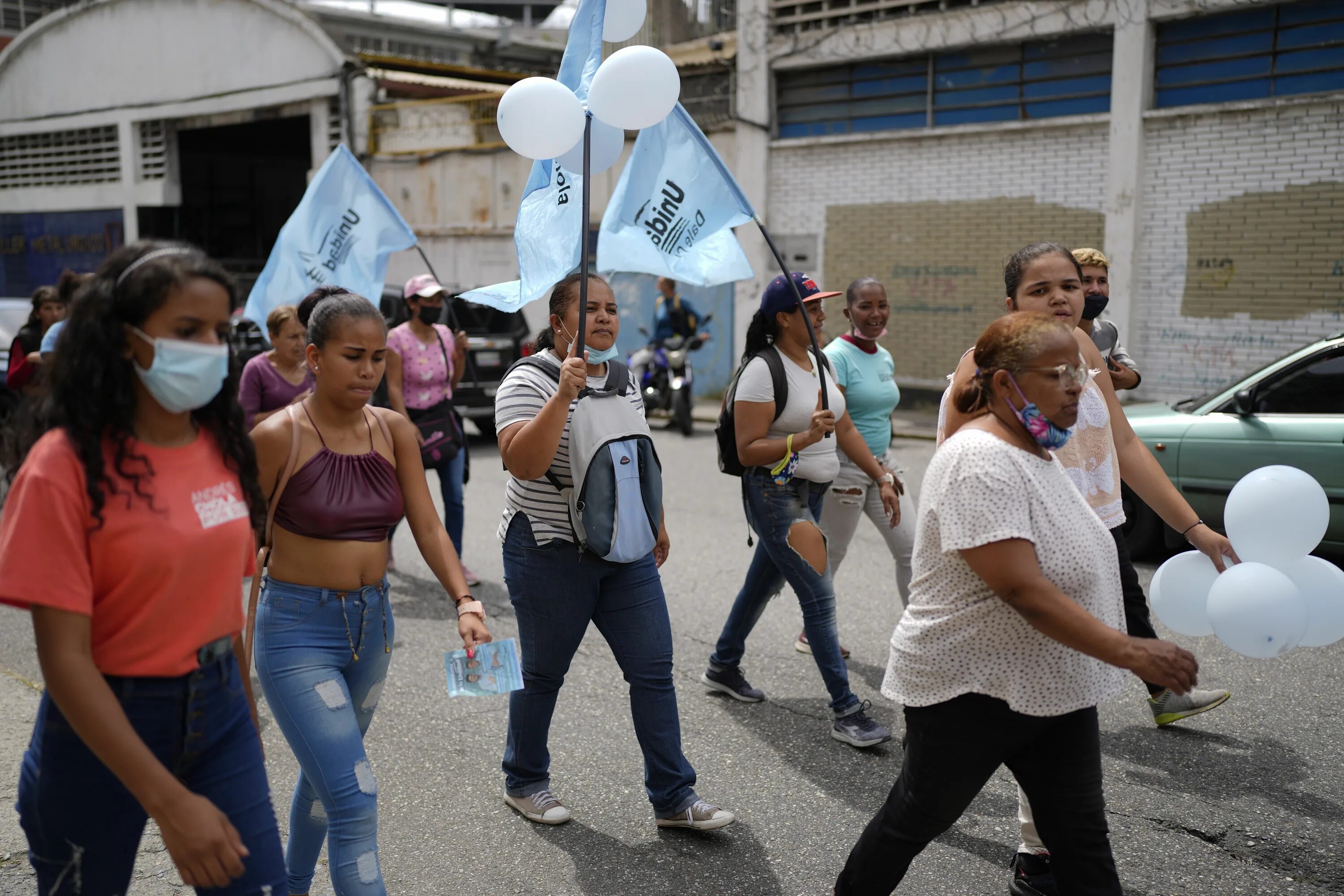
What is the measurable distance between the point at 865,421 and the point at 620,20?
2.13m

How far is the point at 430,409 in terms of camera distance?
7.01 metres

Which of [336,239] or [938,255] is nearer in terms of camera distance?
[336,239]

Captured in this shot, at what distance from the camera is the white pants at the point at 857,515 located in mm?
5359

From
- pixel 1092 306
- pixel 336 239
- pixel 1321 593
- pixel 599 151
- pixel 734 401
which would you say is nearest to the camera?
pixel 1321 593

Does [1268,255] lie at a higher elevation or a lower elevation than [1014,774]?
higher

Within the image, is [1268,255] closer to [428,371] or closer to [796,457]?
[428,371]

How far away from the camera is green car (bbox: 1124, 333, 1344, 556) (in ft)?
21.8

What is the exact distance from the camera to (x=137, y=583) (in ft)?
6.89

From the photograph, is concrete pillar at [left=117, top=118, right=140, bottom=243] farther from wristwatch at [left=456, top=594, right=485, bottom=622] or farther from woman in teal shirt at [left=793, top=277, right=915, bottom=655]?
wristwatch at [left=456, top=594, right=485, bottom=622]

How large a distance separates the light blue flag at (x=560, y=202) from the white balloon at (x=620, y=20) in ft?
0.08

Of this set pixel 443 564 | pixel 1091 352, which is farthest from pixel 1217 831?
pixel 443 564

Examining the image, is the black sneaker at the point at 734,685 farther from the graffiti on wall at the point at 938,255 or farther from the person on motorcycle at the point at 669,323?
the graffiti on wall at the point at 938,255

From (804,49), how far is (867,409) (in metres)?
11.8

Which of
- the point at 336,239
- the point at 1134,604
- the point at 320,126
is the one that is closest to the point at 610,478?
the point at 1134,604
